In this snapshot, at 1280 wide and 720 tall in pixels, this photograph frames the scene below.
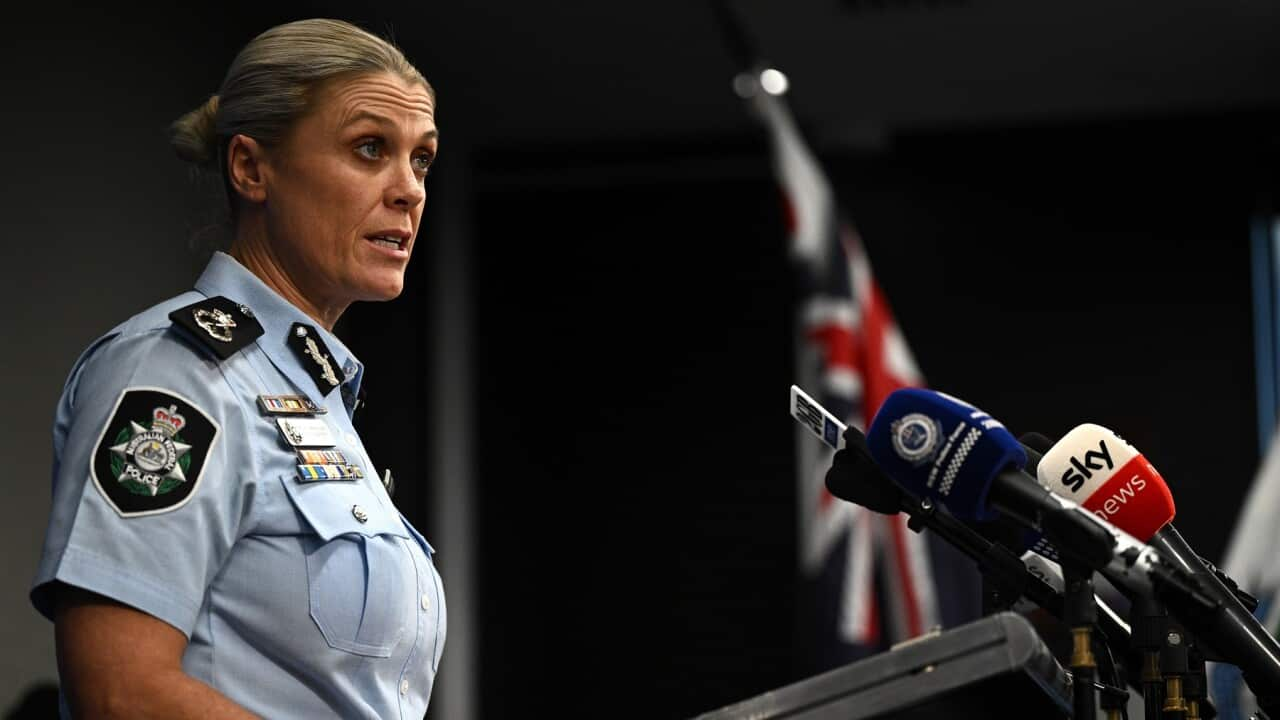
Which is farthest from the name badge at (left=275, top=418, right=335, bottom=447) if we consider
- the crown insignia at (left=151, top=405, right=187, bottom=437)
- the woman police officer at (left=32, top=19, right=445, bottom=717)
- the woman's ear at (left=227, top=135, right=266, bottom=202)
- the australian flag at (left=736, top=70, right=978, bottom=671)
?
the australian flag at (left=736, top=70, right=978, bottom=671)

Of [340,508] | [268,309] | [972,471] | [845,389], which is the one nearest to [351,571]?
[340,508]

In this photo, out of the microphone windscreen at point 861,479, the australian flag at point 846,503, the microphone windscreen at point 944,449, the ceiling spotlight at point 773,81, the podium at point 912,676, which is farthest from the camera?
the ceiling spotlight at point 773,81

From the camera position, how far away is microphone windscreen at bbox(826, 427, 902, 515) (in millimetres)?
1149

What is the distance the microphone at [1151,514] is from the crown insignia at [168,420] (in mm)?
711

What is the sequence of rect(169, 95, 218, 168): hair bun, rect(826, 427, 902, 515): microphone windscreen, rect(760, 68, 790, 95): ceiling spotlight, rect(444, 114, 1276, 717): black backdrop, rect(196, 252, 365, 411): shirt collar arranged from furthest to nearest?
rect(444, 114, 1276, 717): black backdrop → rect(760, 68, 790, 95): ceiling spotlight → rect(169, 95, 218, 168): hair bun → rect(196, 252, 365, 411): shirt collar → rect(826, 427, 902, 515): microphone windscreen

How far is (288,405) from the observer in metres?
1.26

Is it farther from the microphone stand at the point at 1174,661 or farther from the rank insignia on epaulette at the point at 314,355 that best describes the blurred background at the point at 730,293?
the microphone stand at the point at 1174,661

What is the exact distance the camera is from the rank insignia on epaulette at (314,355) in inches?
52.6

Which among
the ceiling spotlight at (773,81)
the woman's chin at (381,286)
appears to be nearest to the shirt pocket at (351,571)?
the woman's chin at (381,286)

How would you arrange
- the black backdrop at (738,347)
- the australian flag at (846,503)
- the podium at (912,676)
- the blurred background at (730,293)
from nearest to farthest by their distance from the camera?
1. the podium at (912,676)
2. the australian flag at (846,503)
3. the blurred background at (730,293)
4. the black backdrop at (738,347)

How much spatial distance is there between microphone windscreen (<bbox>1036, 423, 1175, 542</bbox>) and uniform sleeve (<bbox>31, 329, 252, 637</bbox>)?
2.22 ft

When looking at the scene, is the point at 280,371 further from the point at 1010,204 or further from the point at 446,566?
the point at 1010,204

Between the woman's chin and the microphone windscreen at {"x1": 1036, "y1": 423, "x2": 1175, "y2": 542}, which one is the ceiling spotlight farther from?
the microphone windscreen at {"x1": 1036, "y1": 423, "x2": 1175, "y2": 542}

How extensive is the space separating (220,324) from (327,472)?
0.16 metres
